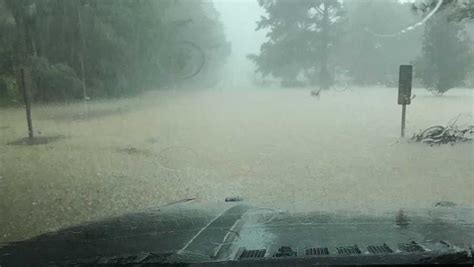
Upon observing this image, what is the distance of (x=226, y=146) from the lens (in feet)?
15.8

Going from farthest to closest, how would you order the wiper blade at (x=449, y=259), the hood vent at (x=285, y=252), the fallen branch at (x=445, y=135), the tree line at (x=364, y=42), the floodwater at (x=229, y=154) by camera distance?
the fallen branch at (x=445, y=135), the tree line at (x=364, y=42), the floodwater at (x=229, y=154), the hood vent at (x=285, y=252), the wiper blade at (x=449, y=259)

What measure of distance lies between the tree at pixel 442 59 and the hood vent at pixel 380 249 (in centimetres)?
313

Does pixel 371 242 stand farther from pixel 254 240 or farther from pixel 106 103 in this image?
pixel 106 103

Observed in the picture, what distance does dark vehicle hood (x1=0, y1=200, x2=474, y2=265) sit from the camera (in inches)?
52.9

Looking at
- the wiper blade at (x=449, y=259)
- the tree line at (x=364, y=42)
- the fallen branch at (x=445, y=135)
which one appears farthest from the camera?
the fallen branch at (x=445, y=135)

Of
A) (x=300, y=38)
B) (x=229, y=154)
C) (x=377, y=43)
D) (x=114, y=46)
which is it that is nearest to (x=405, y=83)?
(x=377, y=43)

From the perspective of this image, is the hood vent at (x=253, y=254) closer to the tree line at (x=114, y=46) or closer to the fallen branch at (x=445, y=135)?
the tree line at (x=114, y=46)

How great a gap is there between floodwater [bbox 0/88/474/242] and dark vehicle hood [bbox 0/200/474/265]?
1.17 m

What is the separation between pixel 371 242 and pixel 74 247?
35.0 inches

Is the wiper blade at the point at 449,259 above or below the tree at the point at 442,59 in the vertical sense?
below

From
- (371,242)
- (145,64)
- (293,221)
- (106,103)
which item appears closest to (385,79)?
(145,64)

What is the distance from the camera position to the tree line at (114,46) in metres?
4.16

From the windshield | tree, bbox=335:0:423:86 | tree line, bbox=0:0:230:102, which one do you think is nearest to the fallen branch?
the windshield

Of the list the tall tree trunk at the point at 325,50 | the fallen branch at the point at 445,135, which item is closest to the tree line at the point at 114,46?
the tall tree trunk at the point at 325,50
